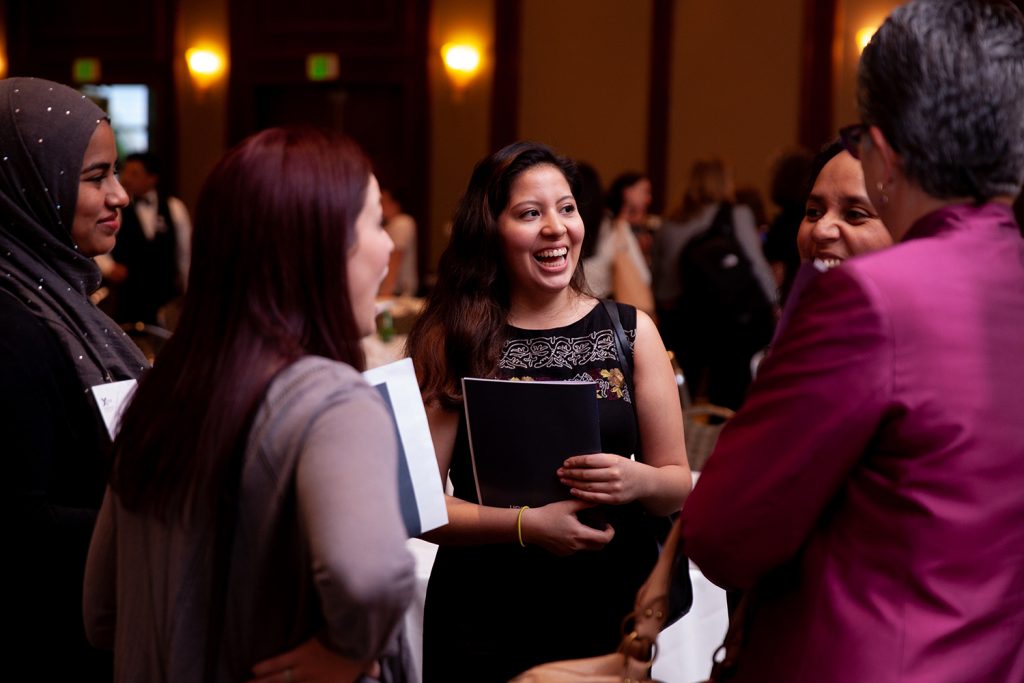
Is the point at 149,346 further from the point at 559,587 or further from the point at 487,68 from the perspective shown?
the point at 487,68

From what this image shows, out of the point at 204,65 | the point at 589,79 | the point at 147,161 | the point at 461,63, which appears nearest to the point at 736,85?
the point at 589,79

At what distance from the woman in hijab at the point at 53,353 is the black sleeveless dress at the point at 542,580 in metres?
0.61

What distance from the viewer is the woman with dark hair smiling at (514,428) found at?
1.94 m

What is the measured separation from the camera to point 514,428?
1.88 metres

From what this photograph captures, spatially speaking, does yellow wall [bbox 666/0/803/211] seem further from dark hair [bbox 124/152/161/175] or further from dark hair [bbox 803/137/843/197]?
dark hair [bbox 803/137/843/197]

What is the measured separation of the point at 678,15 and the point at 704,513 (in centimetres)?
865

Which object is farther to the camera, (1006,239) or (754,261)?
(754,261)

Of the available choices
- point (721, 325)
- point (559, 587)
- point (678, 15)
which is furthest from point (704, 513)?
point (678, 15)

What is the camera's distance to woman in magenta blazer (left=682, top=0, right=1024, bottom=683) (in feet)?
3.78

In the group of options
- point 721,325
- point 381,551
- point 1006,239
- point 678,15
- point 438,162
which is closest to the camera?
point 381,551

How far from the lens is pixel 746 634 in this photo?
52.9 inches

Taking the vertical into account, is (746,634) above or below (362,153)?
below

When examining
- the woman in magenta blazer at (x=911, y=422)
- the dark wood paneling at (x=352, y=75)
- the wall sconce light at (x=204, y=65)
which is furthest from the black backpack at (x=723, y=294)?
the wall sconce light at (x=204, y=65)

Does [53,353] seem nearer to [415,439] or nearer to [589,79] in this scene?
[415,439]
